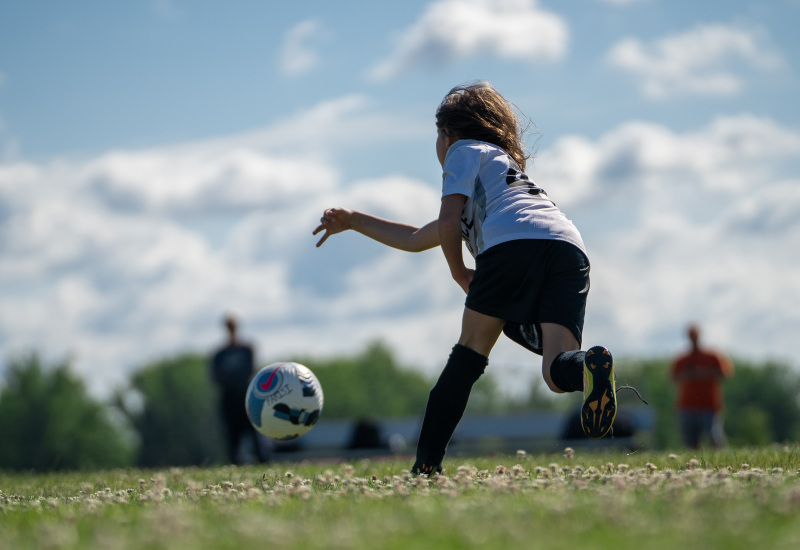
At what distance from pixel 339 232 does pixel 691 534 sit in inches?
171

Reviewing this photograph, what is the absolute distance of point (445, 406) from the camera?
588cm

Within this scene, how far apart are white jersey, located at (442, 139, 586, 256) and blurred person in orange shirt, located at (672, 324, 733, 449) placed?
1057cm

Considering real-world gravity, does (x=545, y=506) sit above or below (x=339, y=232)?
below

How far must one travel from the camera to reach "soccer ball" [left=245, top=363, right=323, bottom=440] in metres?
7.42

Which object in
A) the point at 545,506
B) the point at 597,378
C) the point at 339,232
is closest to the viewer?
the point at 545,506

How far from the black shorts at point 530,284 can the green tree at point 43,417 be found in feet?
227

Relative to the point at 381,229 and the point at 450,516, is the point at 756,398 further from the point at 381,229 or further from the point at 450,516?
the point at 450,516

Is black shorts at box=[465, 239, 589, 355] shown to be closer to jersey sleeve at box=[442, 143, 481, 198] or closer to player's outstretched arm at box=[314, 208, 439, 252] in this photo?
jersey sleeve at box=[442, 143, 481, 198]

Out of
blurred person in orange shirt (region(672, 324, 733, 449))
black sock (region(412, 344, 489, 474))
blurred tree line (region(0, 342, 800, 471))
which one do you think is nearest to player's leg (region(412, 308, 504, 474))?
black sock (region(412, 344, 489, 474))

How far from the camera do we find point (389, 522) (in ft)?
11.1

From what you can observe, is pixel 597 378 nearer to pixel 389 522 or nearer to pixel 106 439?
pixel 389 522

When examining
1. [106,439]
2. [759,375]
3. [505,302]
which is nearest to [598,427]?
[505,302]

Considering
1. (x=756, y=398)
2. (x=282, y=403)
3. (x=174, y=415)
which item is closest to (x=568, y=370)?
(x=282, y=403)

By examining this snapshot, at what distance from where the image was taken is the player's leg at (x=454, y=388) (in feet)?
19.3
